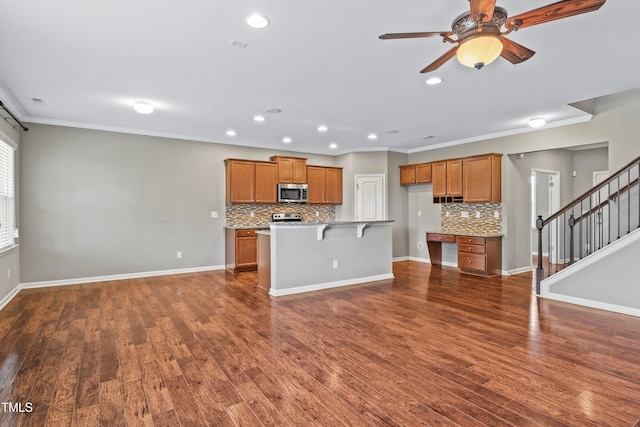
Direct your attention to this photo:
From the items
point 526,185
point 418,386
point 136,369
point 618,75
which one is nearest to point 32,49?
point 136,369

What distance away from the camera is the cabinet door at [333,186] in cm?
820

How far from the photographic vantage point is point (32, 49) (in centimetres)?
311

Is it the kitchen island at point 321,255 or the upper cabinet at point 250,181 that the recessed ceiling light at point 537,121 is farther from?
the upper cabinet at point 250,181

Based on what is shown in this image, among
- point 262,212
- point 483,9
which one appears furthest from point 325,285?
point 483,9

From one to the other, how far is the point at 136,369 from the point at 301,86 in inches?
130

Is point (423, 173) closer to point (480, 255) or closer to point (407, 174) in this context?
point (407, 174)

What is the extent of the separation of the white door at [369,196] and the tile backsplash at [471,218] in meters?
1.44

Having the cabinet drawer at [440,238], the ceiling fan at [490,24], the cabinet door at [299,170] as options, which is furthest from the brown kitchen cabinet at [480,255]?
the ceiling fan at [490,24]

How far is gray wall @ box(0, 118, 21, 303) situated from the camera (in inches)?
175

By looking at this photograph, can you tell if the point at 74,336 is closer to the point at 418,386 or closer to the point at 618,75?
the point at 418,386

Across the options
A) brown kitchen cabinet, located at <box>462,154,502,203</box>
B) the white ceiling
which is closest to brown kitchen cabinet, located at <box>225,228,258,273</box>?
the white ceiling

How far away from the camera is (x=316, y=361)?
279 centimetres

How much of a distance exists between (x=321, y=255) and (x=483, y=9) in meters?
3.85

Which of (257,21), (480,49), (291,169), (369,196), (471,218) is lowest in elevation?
(471,218)
